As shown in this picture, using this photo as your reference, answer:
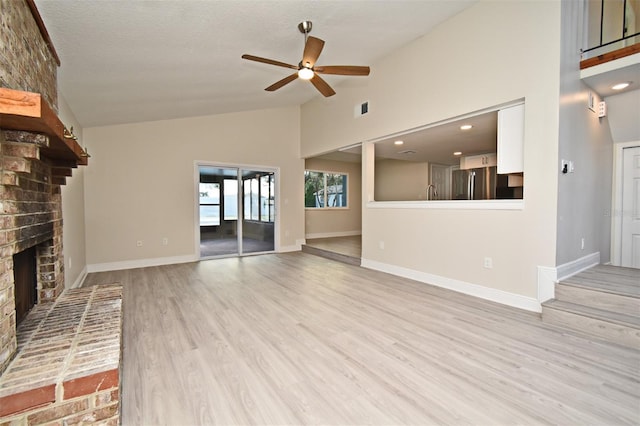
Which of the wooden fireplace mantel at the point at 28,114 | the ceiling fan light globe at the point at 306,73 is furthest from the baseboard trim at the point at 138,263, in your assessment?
the ceiling fan light globe at the point at 306,73

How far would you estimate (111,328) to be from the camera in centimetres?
194

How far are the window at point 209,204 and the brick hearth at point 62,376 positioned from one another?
4.09 meters

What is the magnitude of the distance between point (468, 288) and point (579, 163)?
1.86m

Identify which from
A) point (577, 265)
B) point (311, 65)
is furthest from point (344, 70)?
point (577, 265)

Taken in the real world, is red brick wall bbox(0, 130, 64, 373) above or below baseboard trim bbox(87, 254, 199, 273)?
above

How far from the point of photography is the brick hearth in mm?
1276

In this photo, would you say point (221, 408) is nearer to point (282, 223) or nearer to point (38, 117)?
point (38, 117)

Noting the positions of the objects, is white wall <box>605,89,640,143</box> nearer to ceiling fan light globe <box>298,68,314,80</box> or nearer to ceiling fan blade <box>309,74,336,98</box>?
ceiling fan blade <box>309,74,336,98</box>

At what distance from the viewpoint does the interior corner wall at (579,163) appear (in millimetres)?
2881

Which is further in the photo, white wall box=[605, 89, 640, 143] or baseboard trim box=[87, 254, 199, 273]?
baseboard trim box=[87, 254, 199, 273]

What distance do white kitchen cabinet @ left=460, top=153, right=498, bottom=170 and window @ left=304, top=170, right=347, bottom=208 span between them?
3.49 m

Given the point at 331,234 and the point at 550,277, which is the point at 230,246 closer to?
the point at 331,234

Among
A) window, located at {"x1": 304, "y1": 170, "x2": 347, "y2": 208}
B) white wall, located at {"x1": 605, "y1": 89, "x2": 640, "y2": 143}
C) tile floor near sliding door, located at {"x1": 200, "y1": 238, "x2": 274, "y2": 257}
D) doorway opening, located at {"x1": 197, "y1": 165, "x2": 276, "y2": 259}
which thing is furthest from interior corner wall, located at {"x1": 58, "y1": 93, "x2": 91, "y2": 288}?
white wall, located at {"x1": 605, "y1": 89, "x2": 640, "y2": 143}

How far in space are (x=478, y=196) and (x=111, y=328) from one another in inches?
251
